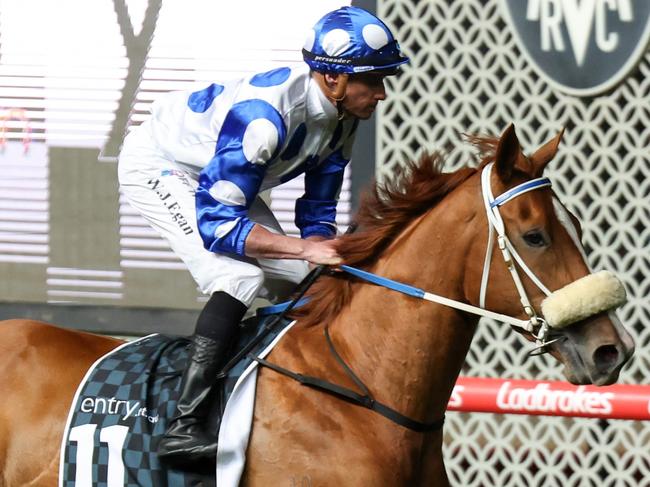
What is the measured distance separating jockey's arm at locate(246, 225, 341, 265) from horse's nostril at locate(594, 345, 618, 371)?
0.85 meters

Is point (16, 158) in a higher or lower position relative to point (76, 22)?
lower

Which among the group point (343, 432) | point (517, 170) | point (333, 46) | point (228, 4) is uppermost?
point (228, 4)

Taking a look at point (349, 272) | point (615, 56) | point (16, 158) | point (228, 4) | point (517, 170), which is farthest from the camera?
point (16, 158)

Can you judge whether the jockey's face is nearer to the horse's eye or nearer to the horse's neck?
the horse's neck

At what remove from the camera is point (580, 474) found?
6.51 m

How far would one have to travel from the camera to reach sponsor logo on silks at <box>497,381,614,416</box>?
6.00 meters

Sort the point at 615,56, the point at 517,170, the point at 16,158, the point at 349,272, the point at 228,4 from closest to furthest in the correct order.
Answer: the point at 517,170, the point at 349,272, the point at 615,56, the point at 228,4, the point at 16,158

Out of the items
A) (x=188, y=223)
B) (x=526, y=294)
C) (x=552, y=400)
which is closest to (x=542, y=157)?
(x=526, y=294)

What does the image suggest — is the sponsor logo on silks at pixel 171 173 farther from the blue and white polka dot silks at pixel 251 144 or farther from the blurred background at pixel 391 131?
the blurred background at pixel 391 131

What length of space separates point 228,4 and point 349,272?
3572 millimetres

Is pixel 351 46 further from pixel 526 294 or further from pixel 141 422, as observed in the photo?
pixel 141 422

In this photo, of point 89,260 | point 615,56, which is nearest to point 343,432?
point 615,56

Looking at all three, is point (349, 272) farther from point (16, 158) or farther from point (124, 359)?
point (16, 158)

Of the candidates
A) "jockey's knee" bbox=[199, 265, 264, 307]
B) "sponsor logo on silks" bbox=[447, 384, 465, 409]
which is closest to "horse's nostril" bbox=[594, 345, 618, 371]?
"jockey's knee" bbox=[199, 265, 264, 307]
